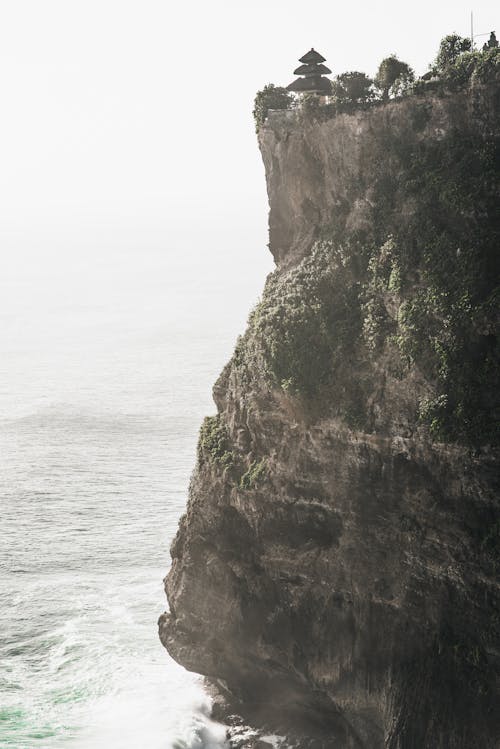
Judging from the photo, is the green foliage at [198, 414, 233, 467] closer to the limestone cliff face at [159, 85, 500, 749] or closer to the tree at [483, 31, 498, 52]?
the limestone cliff face at [159, 85, 500, 749]

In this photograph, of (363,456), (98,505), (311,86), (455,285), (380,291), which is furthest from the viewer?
(98,505)

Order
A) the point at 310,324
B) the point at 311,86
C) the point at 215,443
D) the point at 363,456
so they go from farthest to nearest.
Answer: the point at 311,86 → the point at 215,443 → the point at 310,324 → the point at 363,456

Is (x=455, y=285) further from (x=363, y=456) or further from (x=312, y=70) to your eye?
(x=312, y=70)

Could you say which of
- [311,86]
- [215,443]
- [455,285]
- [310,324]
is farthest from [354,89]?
[215,443]

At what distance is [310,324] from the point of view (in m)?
43.9

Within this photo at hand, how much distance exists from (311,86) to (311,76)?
67cm

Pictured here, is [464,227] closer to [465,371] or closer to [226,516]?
[465,371]

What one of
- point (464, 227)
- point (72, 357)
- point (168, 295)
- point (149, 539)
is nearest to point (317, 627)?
point (464, 227)

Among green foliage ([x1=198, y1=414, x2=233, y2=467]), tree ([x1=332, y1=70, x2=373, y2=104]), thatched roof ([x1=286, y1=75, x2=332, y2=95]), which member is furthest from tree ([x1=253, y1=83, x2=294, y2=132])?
green foliage ([x1=198, y1=414, x2=233, y2=467])

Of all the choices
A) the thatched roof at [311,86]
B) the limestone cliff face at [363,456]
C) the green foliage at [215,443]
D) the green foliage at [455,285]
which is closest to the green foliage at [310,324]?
the limestone cliff face at [363,456]

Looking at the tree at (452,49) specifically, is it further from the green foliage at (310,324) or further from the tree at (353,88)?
the green foliage at (310,324)

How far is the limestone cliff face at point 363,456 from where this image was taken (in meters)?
38.9

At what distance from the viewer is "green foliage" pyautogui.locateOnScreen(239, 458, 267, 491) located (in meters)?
45.2

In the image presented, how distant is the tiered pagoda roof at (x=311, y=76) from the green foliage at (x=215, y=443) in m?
14.5
